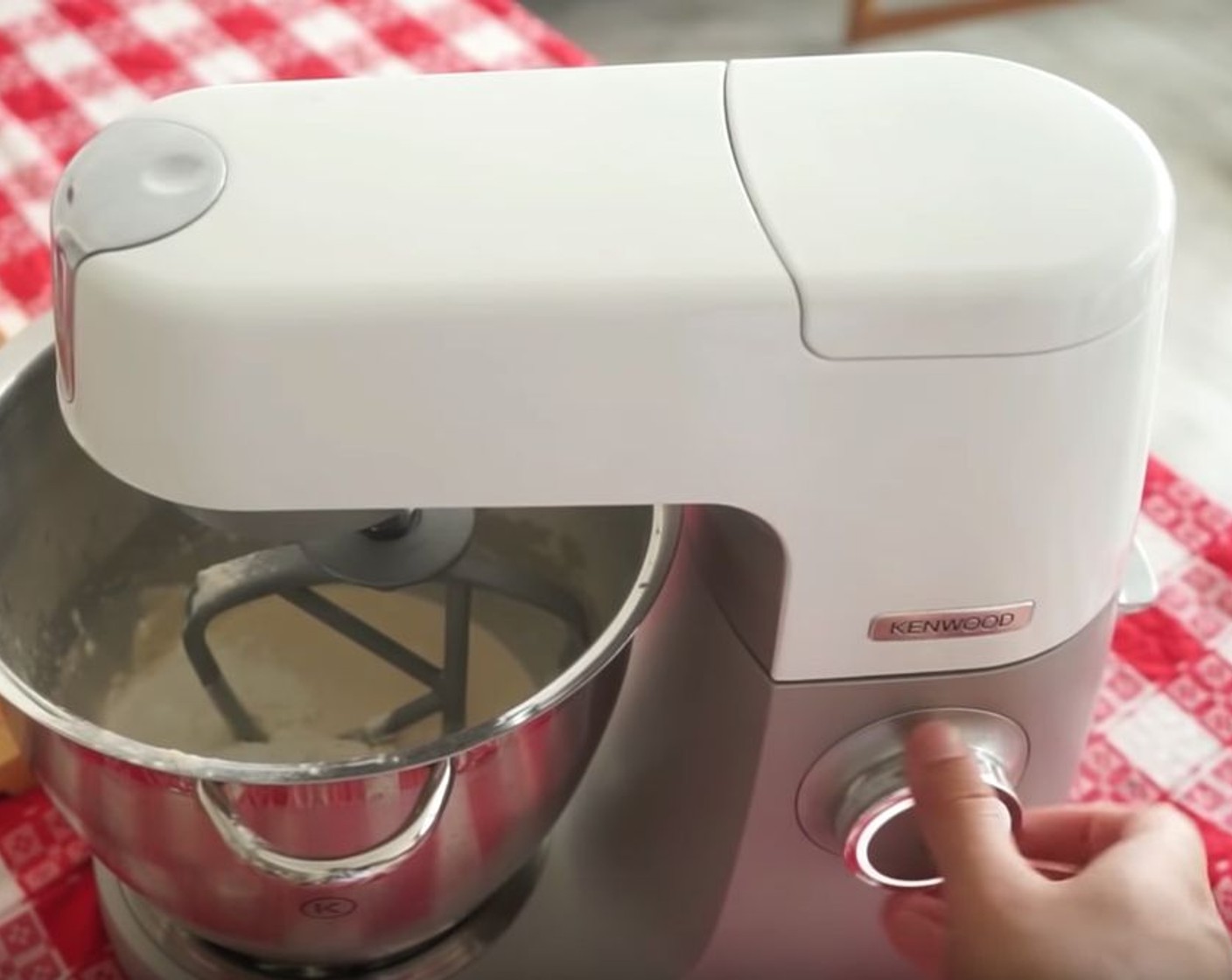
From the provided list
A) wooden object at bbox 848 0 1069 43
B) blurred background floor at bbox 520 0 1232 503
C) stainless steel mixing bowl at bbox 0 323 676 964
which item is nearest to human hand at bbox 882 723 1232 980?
stainless steel mixing bowl at bbox 0 323 676 964

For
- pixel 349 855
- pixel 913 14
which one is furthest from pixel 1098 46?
pixel 349 855

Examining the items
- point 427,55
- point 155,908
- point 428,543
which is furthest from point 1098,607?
point 427,55

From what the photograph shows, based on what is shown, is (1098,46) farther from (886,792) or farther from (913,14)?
(886,792)

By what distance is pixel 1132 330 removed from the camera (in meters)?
0.39

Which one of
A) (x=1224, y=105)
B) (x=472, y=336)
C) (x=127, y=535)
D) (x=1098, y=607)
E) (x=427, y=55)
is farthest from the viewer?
(x=1224, y=105)

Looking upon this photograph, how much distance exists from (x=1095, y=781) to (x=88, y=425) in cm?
44

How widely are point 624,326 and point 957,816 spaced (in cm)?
18

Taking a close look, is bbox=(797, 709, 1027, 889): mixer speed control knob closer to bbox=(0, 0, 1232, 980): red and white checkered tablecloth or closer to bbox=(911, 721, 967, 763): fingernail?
bbox=(911, 721, 967, 763): fingernail

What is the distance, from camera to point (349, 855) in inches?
17.6

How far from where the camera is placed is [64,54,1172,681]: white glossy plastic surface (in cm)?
36

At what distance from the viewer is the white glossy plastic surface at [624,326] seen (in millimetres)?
359

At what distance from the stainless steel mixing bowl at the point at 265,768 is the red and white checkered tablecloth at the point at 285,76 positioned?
0.25 feet

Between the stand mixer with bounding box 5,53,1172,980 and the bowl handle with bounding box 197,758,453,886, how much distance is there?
23mm

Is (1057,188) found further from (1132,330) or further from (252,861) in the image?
(252,861)
